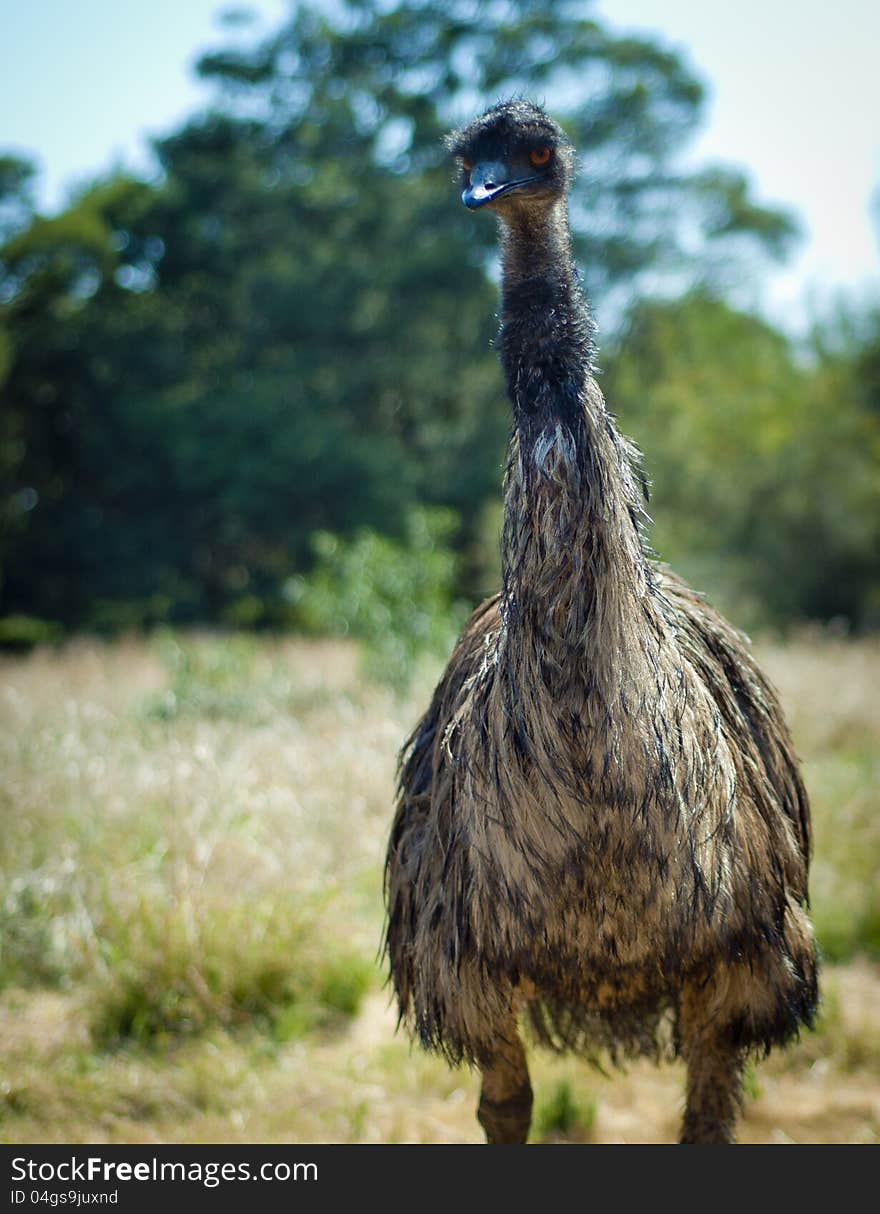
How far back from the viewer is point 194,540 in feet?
56.7

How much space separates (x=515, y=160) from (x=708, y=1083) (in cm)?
223

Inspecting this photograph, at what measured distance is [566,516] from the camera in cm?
189

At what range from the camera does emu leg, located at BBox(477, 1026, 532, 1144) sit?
101 inches

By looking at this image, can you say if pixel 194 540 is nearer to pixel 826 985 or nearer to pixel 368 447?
pixel 368 447

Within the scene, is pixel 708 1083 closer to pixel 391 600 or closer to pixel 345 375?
pixel 391 600

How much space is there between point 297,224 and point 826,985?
15.2 meters

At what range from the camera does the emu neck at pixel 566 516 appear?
189 cm

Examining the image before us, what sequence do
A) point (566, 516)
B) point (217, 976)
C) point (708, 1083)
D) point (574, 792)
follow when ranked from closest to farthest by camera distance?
point (566, 516), point (574, 792), point (708, 1083), point (217, 976)

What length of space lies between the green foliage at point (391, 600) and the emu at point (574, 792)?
5141 mm

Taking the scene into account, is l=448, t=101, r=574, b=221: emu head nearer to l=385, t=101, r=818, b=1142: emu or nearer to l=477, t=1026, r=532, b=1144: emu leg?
l=385, t=101, r=818, b=1142: emu

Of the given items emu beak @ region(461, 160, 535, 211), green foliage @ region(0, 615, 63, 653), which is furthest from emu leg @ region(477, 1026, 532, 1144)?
green foliage @ region(0, 615, 63, 653)

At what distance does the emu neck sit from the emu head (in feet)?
0.67

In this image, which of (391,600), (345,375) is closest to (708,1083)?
(391,600)
